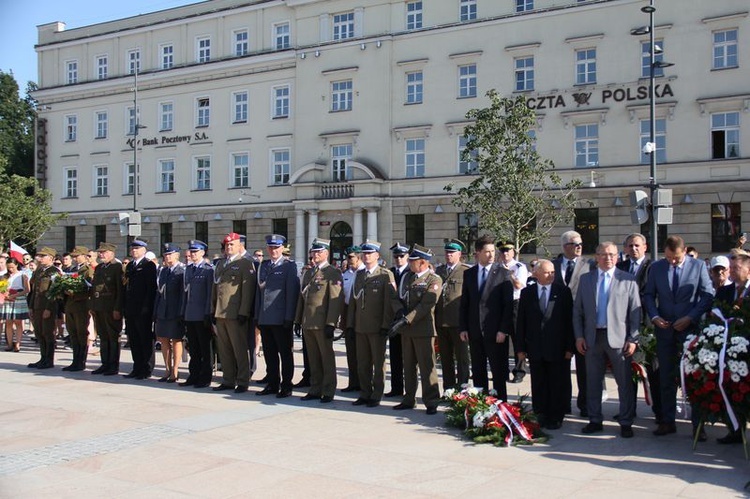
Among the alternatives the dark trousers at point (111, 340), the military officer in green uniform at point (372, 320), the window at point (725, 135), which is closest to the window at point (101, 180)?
the window at point (725, 135)

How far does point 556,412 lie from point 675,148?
1029 inches

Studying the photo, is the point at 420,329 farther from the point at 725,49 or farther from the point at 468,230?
the point at 725,49

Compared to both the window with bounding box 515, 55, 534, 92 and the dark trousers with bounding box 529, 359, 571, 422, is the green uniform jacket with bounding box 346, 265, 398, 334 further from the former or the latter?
the window with bounding box 515, 55, 534, 92

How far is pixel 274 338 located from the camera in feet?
37.2

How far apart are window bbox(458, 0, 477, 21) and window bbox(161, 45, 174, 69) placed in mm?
18105

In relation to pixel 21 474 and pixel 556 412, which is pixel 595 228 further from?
pixel 21 474

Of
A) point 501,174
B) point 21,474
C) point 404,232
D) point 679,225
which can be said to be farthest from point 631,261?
point 404,232

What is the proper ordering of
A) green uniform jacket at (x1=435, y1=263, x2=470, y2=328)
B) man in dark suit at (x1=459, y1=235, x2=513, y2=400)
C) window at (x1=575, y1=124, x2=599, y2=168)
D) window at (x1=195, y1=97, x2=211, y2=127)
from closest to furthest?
man in dark suit at (x1=459, y1=235, x2=513, y2=400) → green uniform jacket at (x1=435, y1=263, x2=470, y2=328) → window at (x1=575, y1=124, x2=599, y2=168) → window at (x1=195, y1=97, x2=211, y2=127)

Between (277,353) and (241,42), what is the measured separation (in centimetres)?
3490

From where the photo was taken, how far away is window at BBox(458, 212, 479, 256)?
114ft

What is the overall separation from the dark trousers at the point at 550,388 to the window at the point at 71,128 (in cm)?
4548

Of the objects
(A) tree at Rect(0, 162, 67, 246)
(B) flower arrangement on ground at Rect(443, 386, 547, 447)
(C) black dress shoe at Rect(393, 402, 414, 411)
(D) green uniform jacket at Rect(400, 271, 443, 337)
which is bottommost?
(C) black dress shoe at Rect(393, 402, 414, 411)

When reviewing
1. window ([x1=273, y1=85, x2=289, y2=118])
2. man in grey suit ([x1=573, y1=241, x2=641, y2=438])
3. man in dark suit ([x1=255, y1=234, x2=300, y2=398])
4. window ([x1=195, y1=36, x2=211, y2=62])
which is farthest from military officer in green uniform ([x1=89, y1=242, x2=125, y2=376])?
window ([x1=195, y1=36, x2=211, y2=62])

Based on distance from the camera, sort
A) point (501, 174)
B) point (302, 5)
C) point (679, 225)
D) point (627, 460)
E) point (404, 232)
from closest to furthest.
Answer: point (627, 460), point (501, 174), point (679, 225), point (404, 232), point (302, 5)
